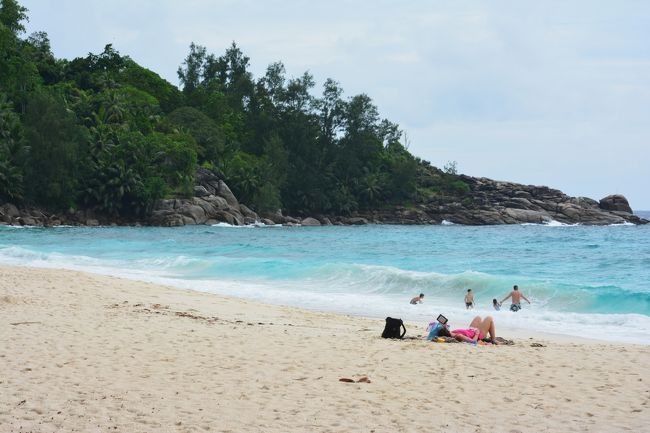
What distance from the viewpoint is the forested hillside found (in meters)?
65.4

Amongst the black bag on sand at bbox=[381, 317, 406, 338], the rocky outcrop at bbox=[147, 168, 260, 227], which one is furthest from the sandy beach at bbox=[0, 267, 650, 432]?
the rocky outcrop at bbox=[147, 168, 260, 227]

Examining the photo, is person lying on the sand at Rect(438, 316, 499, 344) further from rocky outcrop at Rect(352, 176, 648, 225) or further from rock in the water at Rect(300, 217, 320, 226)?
rocky outcrop at Rect(352, 176, 648, 225)

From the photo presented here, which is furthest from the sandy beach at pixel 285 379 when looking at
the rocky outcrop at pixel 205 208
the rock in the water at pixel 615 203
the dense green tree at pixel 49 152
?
the rock in the water at pixel 615 203

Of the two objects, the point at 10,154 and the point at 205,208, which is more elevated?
the point at 10,154

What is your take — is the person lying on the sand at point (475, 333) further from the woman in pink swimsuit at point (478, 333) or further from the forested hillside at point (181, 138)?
the forested hillside at point (181, 138)

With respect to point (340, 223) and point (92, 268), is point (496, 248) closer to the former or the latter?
point (92, 268)

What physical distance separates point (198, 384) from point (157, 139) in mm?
70382

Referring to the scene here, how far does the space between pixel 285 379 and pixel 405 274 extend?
1659 cm

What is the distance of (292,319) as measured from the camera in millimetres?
14805

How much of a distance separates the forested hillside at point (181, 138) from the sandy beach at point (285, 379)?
5641 cm

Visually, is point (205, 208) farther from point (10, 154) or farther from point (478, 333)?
point (478, 333)

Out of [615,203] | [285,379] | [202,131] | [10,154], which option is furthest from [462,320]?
[615,203]

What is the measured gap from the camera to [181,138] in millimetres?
80375

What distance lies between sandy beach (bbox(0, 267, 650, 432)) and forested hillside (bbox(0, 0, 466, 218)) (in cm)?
5641
